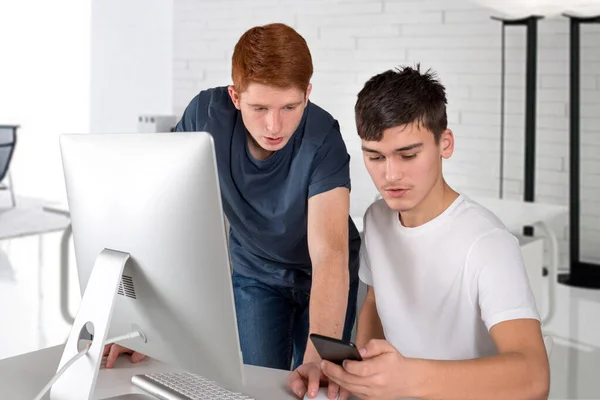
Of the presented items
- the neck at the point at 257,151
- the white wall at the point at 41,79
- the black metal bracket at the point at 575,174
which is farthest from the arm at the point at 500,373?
the white wall at the point at 41,79

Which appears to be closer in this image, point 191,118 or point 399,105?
point 399,105

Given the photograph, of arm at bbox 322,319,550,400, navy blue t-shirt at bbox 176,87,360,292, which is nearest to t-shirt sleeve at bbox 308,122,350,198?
navy blue t-shirt at bbox 176,87,360,292

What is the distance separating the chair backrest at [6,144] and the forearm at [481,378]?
430 centimetres

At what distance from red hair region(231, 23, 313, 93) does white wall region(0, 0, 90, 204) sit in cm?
384

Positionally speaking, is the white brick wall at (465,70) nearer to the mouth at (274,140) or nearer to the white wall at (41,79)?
the white wall at (41,79)

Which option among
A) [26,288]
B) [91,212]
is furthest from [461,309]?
[26,288]

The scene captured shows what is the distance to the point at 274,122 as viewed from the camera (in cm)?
140

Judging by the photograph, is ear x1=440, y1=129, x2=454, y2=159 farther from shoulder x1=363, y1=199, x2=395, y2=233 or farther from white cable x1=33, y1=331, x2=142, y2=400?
white cable x1=33, y1=331, x2=142, y2=400

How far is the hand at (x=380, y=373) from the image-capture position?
1024 millimetres

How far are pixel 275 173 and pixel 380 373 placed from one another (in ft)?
2.12

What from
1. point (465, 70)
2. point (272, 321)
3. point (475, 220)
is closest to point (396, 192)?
point (475, 220)

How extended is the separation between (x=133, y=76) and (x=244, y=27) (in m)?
0.97

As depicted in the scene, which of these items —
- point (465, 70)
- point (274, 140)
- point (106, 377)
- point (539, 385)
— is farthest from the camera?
point (465, 70)

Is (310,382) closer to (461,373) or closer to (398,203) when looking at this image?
(461,373)
